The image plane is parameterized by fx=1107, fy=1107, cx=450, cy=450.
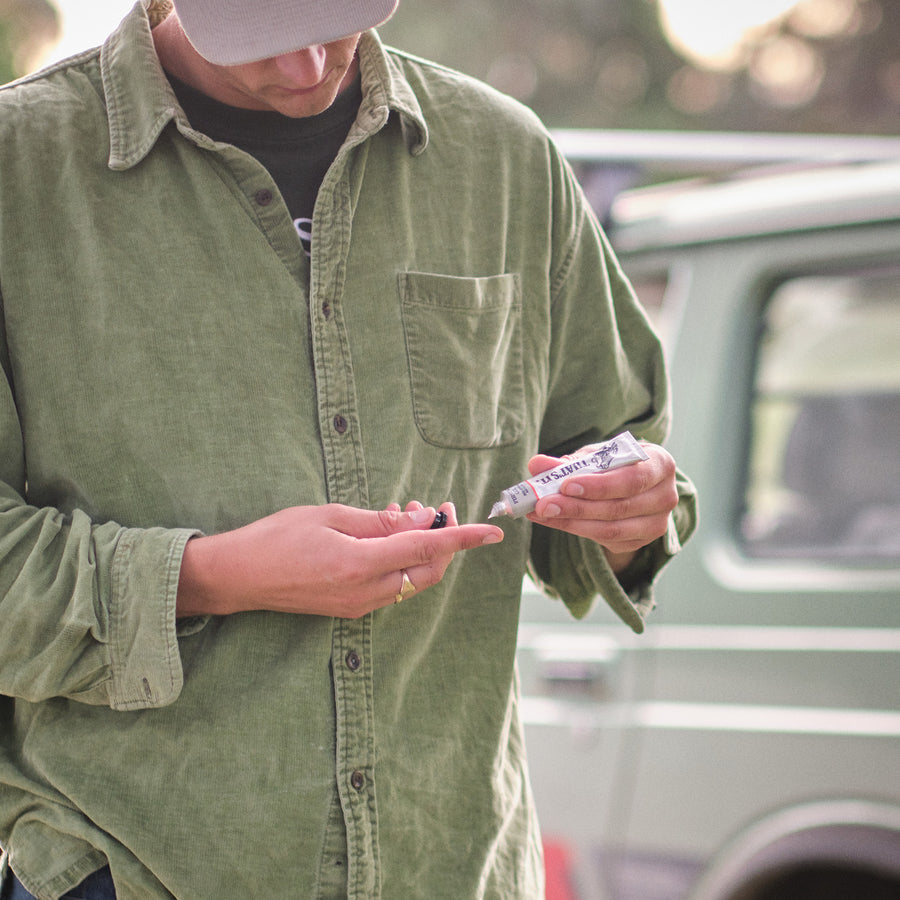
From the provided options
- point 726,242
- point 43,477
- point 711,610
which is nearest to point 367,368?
point 43,477

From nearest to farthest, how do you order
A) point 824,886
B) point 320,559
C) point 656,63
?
point 320,559
point 824,886
point 656,63

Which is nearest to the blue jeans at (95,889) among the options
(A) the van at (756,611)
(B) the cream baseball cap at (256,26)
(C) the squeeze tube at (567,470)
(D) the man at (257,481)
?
(D) the man at (257,481)

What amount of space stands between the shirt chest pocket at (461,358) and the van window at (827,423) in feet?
4.45

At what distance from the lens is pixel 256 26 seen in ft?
4.38

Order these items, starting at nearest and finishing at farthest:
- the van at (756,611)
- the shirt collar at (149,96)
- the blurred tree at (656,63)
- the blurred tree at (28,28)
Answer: the shirt collar at (149,96) < the van at (756,611) < the blurred tree at (28,28) < the blurred tree at (656,63)

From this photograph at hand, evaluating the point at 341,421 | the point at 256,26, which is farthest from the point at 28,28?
the point at 341,421

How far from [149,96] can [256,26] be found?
18cm

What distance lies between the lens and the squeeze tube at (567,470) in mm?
1408

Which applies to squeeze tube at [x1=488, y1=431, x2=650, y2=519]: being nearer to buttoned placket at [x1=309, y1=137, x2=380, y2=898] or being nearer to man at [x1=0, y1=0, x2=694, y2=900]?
man at [x1=0, y1=0, x2=694, y2=900]

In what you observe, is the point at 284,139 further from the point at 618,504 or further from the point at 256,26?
the point at 618,504

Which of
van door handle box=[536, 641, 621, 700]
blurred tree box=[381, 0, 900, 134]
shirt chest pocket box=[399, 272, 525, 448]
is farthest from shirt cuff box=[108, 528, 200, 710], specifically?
blurred tree box=[381, 0, 900, 134]

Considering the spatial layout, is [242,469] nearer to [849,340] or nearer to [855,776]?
[855,776]

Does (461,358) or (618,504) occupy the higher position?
(461,358)

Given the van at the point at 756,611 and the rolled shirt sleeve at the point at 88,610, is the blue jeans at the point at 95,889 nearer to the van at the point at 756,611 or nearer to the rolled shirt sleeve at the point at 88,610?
the rolled shirt sleeve at the point at 88,610
